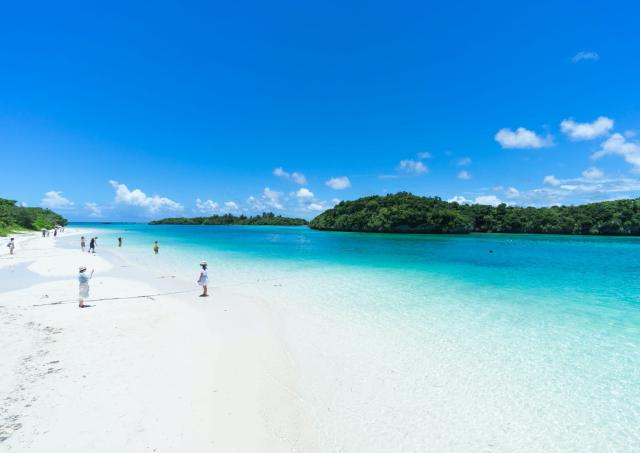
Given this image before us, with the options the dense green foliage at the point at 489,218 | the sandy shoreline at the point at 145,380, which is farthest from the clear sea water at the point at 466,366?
the dense green foliage at the point at 489,218

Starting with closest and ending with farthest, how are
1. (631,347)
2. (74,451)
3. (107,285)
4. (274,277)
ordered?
1. (74,451)
2. (631,347)
3. (107,285)
4. (274,277)

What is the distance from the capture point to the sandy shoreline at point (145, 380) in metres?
4.27

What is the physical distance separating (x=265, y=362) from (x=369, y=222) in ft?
329

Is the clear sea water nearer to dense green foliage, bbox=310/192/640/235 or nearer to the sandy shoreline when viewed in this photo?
the sandy shoreline

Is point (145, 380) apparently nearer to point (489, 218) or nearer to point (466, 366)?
point (466, 366)

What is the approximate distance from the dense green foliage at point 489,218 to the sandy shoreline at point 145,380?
9120cm

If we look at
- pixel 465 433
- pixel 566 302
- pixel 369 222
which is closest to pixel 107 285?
pixel 465 433

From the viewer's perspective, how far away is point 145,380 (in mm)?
5766

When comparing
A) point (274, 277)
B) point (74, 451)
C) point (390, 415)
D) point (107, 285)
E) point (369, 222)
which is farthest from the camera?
point (369, 222)

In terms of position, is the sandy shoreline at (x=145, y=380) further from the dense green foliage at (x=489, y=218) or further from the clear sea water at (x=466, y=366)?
the dense green foliage at (x=489, y=218)

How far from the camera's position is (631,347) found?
8.06 meters

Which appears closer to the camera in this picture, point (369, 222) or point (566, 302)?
point (566, 302)

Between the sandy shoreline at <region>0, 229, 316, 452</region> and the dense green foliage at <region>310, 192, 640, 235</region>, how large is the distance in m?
91.2

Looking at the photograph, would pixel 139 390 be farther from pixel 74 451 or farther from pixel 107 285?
pixel 107 285
